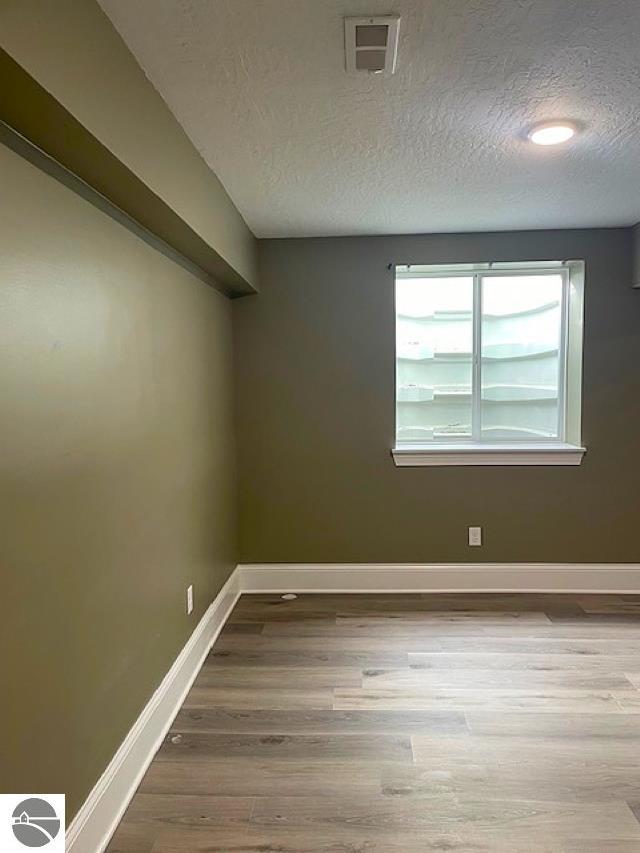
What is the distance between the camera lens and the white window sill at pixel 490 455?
3.52 metres

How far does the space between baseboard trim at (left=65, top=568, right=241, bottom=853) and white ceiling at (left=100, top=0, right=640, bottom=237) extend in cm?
207

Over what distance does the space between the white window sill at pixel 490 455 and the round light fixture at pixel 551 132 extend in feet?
6.14

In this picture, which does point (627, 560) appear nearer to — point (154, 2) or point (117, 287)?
point (117, 287)

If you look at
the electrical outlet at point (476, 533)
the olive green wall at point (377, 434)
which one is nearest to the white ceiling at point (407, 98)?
the olive green wall at point (377, 434)

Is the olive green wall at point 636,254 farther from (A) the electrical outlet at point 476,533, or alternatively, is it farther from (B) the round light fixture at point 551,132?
(A) the electrical outlet at point 476,533

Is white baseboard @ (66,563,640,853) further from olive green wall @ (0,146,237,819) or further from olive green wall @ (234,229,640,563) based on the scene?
olive green wall @ (0,146,237,819)

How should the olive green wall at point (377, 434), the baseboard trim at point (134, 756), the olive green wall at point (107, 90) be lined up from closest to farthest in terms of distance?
the olive green wall at point (107, 90) < the baseboard trim at point (134, 756) < the olive green wall at point (377, 434)

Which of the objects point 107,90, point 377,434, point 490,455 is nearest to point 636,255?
point 490,455

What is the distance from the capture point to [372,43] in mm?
1488

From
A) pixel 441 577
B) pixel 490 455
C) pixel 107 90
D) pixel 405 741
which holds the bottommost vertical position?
pixel 405 741

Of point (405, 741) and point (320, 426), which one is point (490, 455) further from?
point (405, 741)

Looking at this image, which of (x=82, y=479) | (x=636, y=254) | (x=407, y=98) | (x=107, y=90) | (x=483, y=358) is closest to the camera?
(x=107, y=90)

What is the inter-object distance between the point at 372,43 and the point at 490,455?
2554mm

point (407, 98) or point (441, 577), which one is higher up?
point (407, 98)
